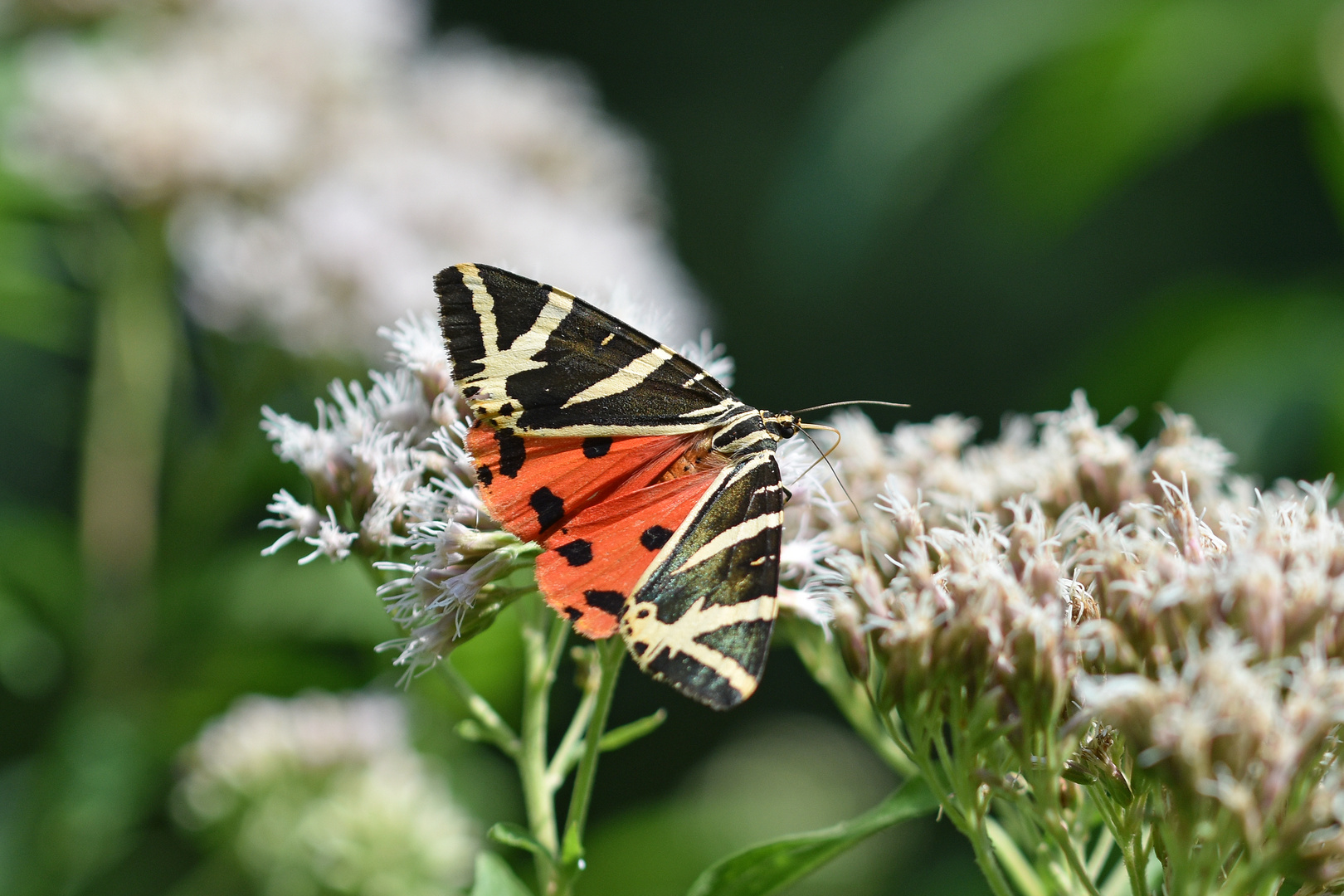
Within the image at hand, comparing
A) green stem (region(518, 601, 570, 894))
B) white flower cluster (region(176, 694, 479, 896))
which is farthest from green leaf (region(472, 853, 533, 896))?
white flower cluster (region(176, 694, 479, 896))

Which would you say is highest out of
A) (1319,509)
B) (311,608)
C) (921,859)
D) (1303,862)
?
(311,608)

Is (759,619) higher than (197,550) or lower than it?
lower

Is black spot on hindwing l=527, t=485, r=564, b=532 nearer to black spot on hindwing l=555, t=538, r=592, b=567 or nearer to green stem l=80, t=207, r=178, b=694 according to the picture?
black spot on hindwing l=555, t=538, r=592, b=567

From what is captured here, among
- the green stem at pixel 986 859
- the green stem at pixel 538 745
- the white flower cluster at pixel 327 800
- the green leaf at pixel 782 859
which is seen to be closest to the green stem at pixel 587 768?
the green stem at pixel 538 745

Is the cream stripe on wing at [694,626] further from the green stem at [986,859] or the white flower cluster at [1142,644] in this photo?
the green stem at [986,859]

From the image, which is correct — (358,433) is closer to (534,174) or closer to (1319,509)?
(1319,509)

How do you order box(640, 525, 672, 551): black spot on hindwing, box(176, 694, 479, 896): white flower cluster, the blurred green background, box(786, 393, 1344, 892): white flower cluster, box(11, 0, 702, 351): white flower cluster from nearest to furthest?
box(786, 393, 1344, 892): white flower cluster
box(640, 525, 672, 551): black spot on hindwing
box(176, 694, 479, 896): white flower cluster
the blurred green background
box(11, 0, 702, 351): white flower cluster

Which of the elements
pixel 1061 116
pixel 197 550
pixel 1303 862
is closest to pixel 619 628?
pixel 1303 862
